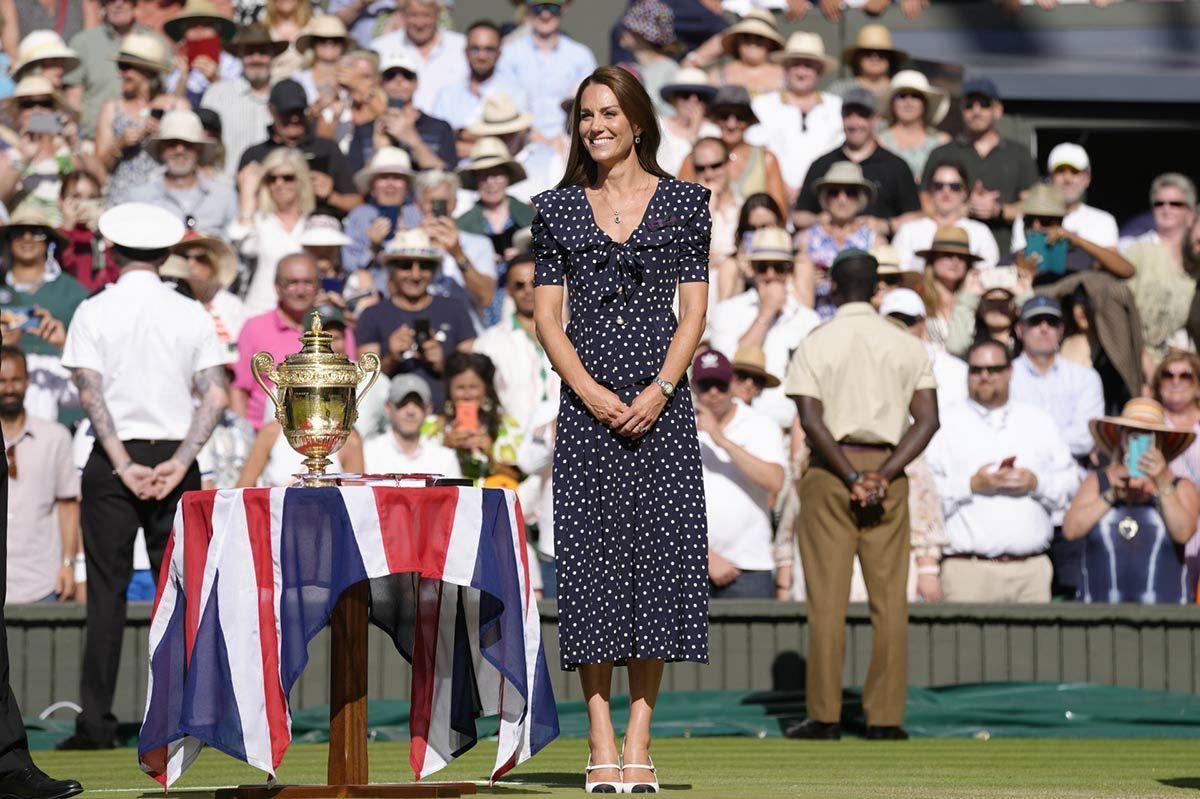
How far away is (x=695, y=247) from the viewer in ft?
23.5

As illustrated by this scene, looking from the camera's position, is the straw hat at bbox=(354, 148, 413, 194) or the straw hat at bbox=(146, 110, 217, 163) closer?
the straw hat at bbox=(146, 110, 217, 163)

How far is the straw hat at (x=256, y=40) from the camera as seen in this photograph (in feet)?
55.4

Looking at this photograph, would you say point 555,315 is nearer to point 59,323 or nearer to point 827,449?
point 827,449

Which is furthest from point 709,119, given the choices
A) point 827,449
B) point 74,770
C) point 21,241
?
point 74,770

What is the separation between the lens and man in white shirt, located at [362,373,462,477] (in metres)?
12.0

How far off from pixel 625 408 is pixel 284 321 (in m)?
6.94

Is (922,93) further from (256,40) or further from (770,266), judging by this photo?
(256,40)

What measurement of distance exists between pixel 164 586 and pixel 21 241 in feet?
26.4

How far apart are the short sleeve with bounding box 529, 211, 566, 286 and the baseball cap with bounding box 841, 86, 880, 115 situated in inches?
343

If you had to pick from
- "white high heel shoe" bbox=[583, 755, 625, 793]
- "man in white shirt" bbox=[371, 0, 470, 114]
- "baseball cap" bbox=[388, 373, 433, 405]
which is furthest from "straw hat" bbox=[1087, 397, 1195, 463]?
"man in white shirt" bbox=[371, 0, 470, 114]

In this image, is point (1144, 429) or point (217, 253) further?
point (217, 253)

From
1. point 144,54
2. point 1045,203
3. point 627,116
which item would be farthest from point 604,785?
point 144,54

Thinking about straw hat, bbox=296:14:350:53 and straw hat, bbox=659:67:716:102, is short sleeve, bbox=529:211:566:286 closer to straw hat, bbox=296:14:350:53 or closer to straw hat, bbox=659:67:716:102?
straw hat, bbox=659:67:716:102

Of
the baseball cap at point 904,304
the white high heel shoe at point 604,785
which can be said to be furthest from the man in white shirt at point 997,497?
the white high heel shoe at point 604,785
